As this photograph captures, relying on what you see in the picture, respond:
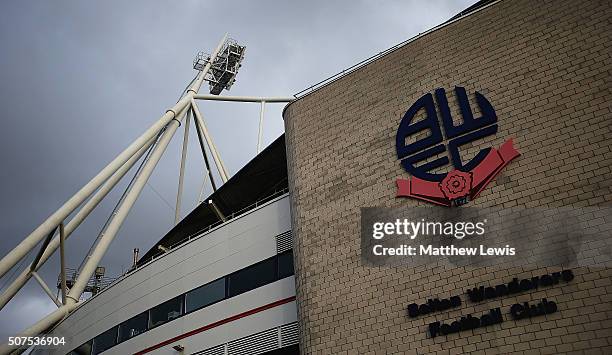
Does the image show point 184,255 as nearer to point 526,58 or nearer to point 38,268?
point 38,268

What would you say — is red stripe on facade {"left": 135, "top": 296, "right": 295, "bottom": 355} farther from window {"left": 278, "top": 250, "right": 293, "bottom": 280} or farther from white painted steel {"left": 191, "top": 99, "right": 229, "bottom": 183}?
white painted steel {"left": 191, "top": 99, "right": 229, "bottom": 183}

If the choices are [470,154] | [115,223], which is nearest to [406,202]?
[470,154]

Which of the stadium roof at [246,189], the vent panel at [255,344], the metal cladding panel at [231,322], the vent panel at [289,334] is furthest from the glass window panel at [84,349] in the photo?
the vent panel at [289,334]

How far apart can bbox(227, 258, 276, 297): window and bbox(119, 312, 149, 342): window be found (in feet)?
19.3

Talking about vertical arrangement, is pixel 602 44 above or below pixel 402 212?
above

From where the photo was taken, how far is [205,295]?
22922mm

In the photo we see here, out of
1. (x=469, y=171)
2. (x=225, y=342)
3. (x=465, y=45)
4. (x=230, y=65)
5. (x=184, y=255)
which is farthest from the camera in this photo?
(x=230, y=65)

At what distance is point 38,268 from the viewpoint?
30812 mm

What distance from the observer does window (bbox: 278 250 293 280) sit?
20.5m

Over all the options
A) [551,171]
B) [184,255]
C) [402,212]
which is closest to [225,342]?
[184,255]

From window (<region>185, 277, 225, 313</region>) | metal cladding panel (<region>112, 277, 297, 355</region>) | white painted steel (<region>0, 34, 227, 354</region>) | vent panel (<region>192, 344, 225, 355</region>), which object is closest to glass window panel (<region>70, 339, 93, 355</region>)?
white painted steel (<region>0, 34, 227, 354</region>)

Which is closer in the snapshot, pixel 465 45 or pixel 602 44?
pixel 602 44

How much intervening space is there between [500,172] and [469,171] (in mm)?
926

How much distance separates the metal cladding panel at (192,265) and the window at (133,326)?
284mm
